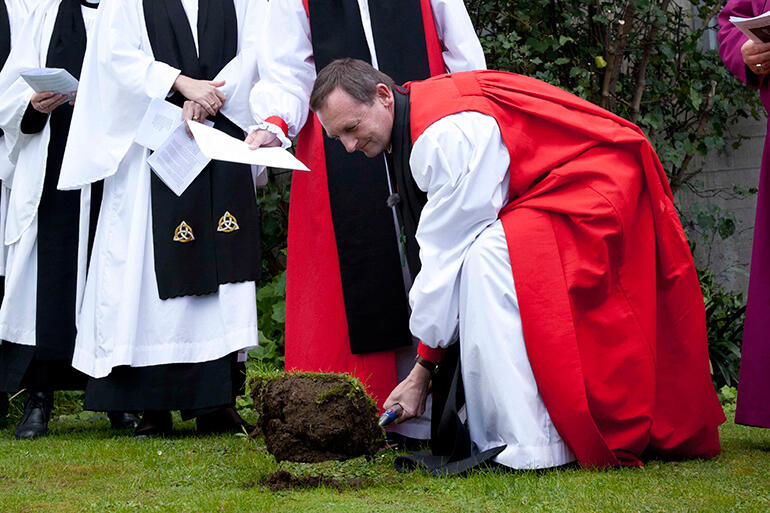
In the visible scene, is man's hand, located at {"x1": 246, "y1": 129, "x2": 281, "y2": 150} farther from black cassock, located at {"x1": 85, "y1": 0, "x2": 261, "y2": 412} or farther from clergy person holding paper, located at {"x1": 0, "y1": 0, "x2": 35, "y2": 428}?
clergy person holding paper, located at {"x1": 0, "y1": 0, "x2": 35, "y2": 428}

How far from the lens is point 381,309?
4082 millimetres

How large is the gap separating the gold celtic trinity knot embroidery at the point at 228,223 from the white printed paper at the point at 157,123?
43 centimetres

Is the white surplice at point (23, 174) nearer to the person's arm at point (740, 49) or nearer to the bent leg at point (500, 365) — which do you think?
the bent leg at point (500, 365)

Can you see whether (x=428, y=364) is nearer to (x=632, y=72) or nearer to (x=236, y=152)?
(x=236, y=152)

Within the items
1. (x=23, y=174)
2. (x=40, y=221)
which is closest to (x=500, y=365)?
(x=40, y=221)

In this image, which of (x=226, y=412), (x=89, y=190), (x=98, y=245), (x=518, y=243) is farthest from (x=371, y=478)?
(x=89, y=190)

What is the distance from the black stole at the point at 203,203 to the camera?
14.7 ft

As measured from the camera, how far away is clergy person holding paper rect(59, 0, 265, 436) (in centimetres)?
445

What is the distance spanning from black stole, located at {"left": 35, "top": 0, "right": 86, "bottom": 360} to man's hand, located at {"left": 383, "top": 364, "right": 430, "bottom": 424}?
84.4 inches

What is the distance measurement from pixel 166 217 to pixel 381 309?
3.73 feet

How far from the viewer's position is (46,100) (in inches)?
194

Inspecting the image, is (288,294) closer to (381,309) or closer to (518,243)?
(381,309)

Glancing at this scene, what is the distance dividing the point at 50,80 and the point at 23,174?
0.69 m

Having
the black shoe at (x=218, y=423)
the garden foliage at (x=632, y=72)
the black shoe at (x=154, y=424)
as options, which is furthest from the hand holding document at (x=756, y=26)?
the garden foliage at (x=632, y=72)
